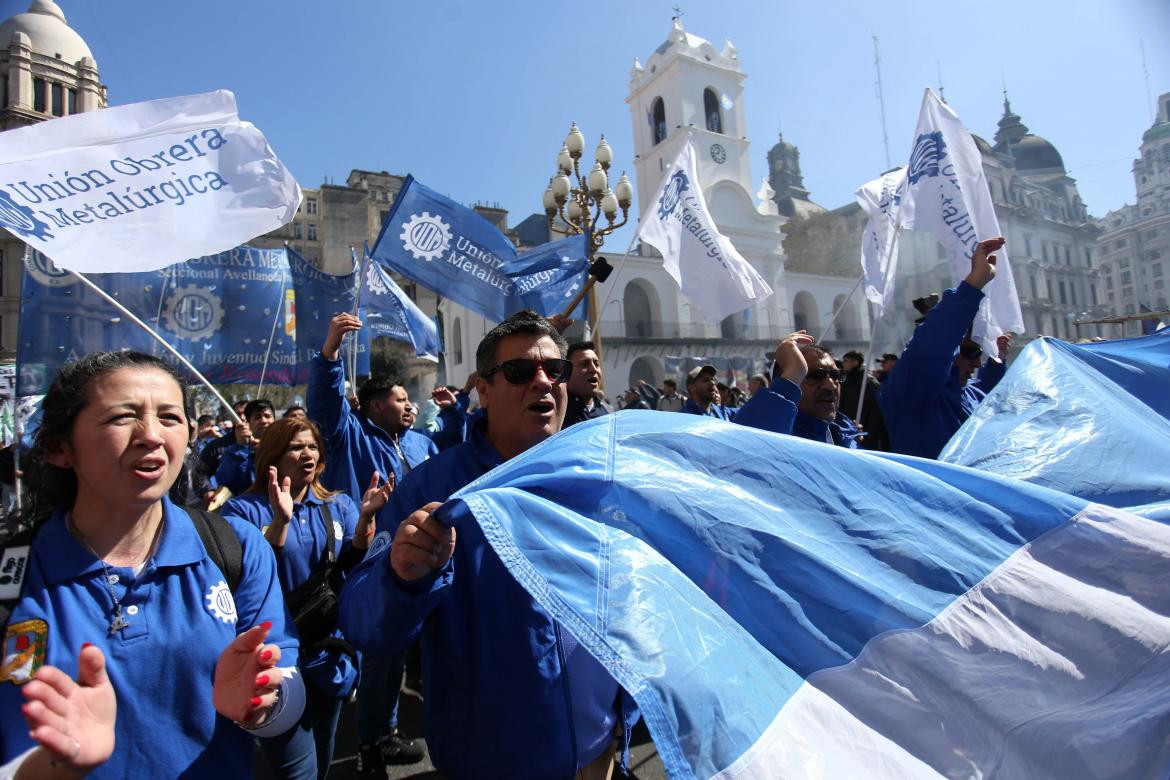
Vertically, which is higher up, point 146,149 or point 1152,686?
point 146,149

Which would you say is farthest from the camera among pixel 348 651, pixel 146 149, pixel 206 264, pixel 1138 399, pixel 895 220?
pixel 206 264

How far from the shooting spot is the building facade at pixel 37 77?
31.9 metres

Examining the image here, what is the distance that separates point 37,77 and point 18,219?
45.7 metres

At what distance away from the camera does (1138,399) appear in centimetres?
294

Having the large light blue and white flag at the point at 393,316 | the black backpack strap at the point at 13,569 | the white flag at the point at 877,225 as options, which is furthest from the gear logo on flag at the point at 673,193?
the black backpack strap at the point at 13,569

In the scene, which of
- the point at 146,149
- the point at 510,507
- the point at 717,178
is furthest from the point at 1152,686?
the point at 717,178

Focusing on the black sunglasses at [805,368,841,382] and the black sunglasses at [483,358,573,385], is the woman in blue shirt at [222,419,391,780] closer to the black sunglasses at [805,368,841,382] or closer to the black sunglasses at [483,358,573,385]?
the black sunglasses at [483,358,573,385]

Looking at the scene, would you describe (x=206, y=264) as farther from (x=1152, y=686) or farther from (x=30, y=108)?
(x=30, y=108)

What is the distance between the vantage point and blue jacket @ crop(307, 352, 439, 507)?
4.10 meters

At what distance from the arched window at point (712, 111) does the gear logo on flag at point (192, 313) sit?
3975 cm

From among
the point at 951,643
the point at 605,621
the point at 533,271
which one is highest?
the point at 533,271

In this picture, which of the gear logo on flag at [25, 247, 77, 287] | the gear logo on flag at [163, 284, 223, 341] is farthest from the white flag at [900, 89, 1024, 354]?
the gear logo on flag at [25, 247, 77, 287]

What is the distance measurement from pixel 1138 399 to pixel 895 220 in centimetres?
407

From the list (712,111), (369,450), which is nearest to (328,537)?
(369,450)
